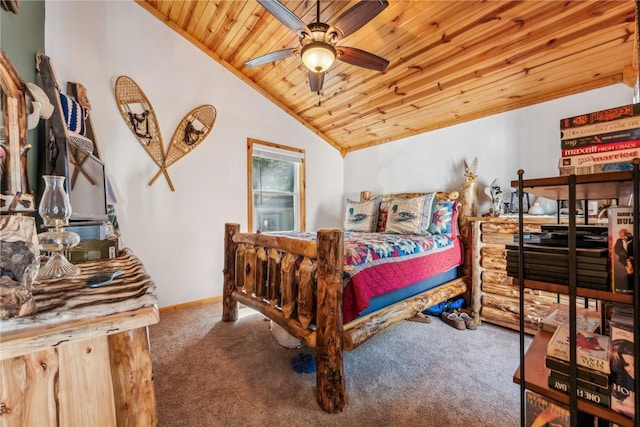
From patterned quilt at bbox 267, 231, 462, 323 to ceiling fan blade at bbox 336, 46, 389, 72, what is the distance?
4.52ft

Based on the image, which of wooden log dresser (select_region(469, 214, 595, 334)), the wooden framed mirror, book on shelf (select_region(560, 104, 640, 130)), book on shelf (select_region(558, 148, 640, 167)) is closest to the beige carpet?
wooden log dresser (select_region(469, 214, 595, 334))

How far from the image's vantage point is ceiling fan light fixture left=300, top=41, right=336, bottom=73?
5.52ft

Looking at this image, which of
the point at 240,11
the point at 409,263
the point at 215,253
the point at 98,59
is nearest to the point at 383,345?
the point at 409,263

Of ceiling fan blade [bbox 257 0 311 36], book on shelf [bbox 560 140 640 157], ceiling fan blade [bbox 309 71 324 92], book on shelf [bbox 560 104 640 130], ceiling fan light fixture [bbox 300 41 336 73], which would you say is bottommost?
book on shelf [bbox 560 140 640 157]

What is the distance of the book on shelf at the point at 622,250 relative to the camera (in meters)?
0.68

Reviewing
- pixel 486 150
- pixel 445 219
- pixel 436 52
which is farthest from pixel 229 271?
pixel 486 150

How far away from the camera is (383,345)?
209 centimetres

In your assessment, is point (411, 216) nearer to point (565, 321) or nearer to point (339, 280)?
point (339, 280)

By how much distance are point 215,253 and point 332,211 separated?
2.04 meters

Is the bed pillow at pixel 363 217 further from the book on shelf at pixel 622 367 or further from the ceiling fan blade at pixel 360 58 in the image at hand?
the book on shelf at pixel 622 367

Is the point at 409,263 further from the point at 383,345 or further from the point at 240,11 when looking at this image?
the point at 240,11

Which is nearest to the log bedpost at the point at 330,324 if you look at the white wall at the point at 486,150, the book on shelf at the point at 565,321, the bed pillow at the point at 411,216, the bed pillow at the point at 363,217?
the book on shelf at the point at 565,321

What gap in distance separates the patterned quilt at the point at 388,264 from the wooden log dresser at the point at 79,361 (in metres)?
1.11

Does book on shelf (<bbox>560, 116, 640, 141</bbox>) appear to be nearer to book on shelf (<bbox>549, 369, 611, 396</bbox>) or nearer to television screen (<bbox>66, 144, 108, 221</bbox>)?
book on shelf (<bbox>549, 369, 611, 396</bbox>)
